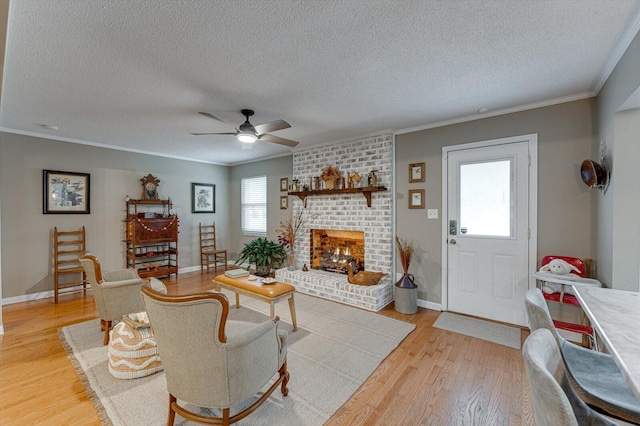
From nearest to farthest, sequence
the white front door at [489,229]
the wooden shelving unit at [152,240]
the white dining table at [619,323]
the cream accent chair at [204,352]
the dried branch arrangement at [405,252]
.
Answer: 1. the white dining table at [619,323]
2. the cream accent chair at [204,352]
3. the white front door at [489,229]
4. the dried branch arrangement at [405,252]
5. the wooden shelving unit at [152,240]

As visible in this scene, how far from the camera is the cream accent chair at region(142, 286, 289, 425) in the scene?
1458 mm

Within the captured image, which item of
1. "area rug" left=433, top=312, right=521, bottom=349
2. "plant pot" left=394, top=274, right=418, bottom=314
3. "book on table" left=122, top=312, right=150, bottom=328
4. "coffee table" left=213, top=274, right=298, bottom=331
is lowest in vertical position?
"area rug" left=433, top=312, right=521, bottom=349

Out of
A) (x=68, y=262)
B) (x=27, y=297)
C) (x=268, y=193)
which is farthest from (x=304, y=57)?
(x=27, y=297)

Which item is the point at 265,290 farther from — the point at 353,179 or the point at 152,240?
the point at 152,240

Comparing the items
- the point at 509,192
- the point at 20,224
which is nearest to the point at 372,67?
the point at 509,192

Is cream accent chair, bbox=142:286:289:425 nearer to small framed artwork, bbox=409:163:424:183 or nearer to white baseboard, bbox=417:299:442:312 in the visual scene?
white baseboard, bbox=417:299:442:312

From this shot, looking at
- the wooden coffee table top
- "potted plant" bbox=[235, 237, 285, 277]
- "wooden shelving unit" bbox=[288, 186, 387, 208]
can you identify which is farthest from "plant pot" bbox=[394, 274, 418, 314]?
"potted plant" bbox=[235, 237, 285, 277]

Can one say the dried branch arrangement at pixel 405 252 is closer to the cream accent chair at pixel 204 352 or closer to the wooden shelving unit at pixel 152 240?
the cream accent chair at pixel 204 352

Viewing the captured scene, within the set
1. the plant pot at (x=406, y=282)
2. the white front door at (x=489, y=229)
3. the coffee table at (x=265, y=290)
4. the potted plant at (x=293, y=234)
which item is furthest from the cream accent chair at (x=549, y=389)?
the potted plant at (x=293, y=234)

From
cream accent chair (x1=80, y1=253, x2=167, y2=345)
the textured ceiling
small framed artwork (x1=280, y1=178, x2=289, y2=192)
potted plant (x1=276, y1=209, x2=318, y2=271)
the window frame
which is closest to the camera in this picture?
the textured ceiling

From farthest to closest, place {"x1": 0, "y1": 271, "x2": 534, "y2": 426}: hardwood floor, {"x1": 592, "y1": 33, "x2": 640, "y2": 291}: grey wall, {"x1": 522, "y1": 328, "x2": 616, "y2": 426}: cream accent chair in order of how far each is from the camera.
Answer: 1. {"x1": 592, "y1": 33, "x2": 640, "y2": 291}: grey wall
2. {"x1": 0, "y1": 271, "x2": 534, "y2": 426}: hardwood floor
3. {"x1": 522, "y1": 328, "x2": 616, "y2": 426}: cream accent chair

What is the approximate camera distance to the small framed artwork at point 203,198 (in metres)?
6.11

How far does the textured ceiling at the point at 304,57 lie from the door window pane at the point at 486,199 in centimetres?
67

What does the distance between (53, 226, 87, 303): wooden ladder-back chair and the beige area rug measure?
1.47 meters
